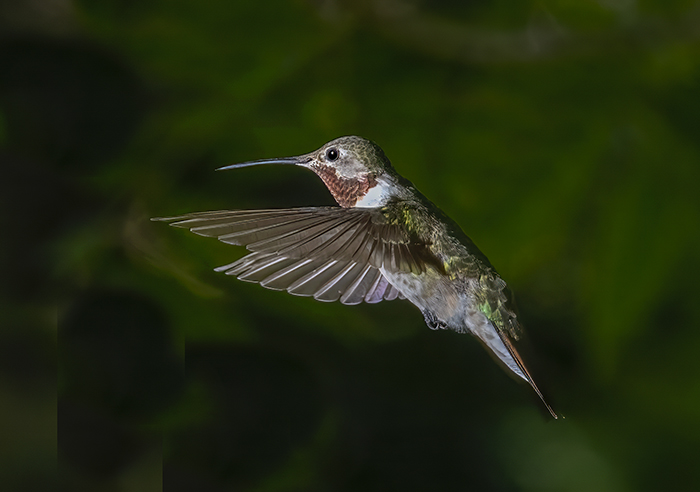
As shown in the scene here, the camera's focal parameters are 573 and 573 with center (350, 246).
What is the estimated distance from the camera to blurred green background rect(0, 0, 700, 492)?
3.22 ft

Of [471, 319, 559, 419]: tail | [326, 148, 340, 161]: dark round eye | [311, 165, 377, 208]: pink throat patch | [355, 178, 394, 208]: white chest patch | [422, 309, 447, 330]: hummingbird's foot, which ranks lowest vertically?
[471, 319, 559, 419]: tail

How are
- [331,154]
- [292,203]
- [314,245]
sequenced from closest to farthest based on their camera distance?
[314,245] → [331,154] → [292,203]

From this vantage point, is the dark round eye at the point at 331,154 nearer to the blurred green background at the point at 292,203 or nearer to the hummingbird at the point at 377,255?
the hummingbird at the point at 377,255

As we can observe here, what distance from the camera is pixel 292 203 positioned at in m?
1.05

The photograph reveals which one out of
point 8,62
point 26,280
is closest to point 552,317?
point 26,280

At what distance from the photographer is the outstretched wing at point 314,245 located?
46 cm

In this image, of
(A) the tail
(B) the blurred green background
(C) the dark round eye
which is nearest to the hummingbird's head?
(C) the dark round eye

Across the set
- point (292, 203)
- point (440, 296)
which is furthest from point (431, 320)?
point (292, 203)

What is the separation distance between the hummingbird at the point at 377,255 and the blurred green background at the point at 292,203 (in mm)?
283

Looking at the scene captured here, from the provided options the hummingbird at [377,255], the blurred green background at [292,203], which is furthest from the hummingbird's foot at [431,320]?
the blurred green background at [292,203]

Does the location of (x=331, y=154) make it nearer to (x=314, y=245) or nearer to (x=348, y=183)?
(x=348, y=183)

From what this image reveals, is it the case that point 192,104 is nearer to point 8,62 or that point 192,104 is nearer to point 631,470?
point 8,62

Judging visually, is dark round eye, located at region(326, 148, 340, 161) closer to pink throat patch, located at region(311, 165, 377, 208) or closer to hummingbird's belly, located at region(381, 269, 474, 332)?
pink throat patch, located at region(311, 165, 377, 208)

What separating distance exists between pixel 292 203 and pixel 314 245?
51cm
